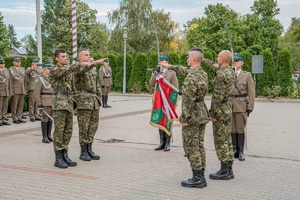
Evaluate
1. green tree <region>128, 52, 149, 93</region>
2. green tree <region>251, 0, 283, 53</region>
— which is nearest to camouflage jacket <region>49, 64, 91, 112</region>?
green tree <region>128, 52, 149, 93</region>

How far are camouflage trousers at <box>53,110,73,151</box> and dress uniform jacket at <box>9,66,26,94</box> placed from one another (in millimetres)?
6412

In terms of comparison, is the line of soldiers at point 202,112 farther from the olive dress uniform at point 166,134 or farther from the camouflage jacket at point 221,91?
the olive dress uniform at point 166,134

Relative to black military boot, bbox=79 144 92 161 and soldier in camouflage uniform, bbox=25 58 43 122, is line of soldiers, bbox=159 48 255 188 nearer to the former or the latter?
black military boot, bbox=79 144 92 161

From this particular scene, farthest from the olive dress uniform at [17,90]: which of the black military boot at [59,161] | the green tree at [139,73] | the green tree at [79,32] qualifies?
the green tree at [79,32]

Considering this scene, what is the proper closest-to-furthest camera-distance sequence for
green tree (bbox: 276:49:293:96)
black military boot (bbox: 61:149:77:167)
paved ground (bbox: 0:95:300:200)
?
paved ground (bbox: 0:95:300:200)
black military boot (bbox: 61:149:77:167)
green tree (bbox: 276:49:293:96)

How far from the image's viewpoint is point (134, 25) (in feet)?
173

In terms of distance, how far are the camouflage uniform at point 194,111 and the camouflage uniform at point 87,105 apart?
2255 millimetres

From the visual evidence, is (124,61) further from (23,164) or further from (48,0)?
(48,0)

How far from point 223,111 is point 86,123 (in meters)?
2.71

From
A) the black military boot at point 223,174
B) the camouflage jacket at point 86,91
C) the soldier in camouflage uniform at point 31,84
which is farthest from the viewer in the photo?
the soldier in camouflage uniform at point 31,84

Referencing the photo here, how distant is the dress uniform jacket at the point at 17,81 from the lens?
1374 cm

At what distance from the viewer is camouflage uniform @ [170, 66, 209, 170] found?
634cm

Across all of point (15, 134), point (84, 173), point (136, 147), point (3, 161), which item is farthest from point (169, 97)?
point (15, 134)

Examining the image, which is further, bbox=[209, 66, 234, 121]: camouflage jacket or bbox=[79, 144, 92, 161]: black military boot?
bbox=[79, 144, 92, 161]: black military boot
